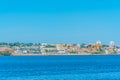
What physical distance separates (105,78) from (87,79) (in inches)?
121

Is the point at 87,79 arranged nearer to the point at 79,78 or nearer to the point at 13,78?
the point at 79,78

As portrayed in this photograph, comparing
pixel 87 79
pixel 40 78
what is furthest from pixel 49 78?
pixel 87 79

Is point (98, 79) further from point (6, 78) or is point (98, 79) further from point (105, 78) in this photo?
point (6, 78)

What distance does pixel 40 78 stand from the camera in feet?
315

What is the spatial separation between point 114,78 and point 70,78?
7.99 metres

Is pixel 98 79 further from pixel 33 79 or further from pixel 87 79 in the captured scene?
pixel 33 79

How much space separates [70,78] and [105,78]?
632 cm

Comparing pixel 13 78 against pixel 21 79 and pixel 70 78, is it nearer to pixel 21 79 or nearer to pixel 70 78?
pixel 21 79

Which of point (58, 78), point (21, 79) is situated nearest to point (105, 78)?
point (58, 78)

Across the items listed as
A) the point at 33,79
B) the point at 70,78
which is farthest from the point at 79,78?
the point at 33,79

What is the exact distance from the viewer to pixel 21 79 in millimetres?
95000

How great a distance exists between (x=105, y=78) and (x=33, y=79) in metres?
12.3

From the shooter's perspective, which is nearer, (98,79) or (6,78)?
(98,79)

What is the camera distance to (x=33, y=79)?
9369 centimetres
